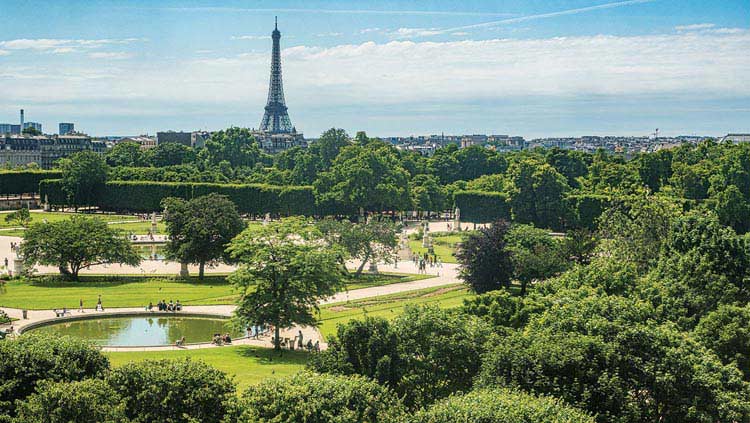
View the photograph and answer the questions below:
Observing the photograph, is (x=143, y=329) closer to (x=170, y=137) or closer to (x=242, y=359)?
(x=242, y=359)

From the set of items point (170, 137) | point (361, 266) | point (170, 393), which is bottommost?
point (361, 266)

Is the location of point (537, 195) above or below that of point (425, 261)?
above

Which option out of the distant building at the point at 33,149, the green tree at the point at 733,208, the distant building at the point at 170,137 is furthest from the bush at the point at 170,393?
the distant building at the point at 170,137

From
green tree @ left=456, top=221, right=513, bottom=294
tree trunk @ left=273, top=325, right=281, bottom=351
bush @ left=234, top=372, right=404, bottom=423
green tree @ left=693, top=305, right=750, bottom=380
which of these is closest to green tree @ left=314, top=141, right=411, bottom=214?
green tree @ left=456, top=221, right=513, bottom=294

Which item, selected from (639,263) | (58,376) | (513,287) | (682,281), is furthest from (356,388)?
(513,287)

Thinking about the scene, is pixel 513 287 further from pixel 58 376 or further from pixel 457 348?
pixel 58 376

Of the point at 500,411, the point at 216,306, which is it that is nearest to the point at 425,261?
the point at 216,306
